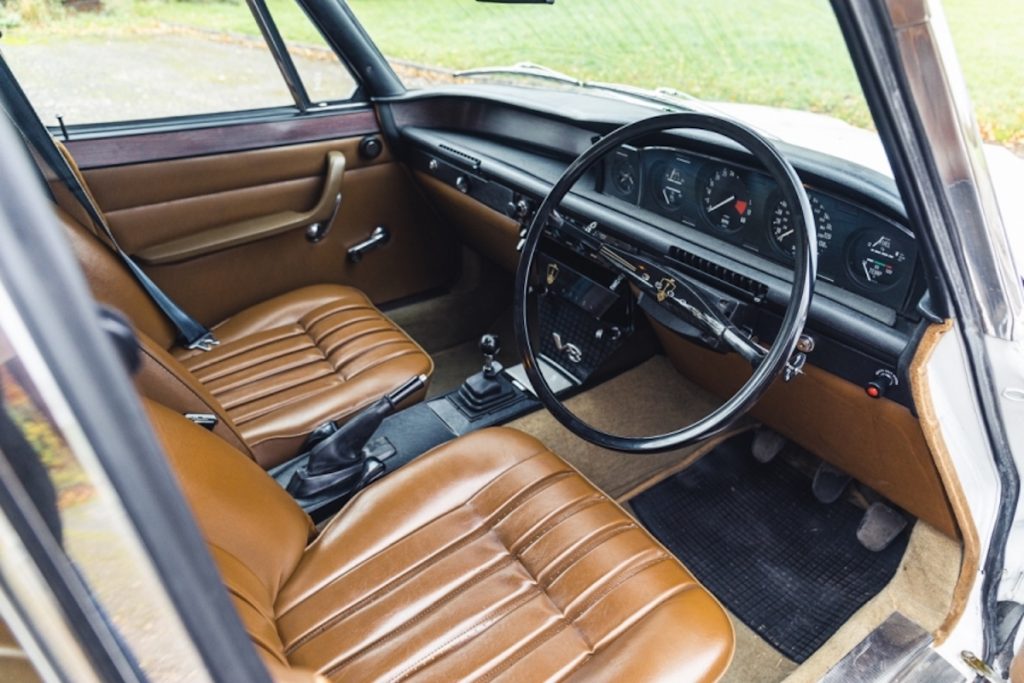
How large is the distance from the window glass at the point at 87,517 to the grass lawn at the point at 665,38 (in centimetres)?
100

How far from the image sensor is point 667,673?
100 centimetres

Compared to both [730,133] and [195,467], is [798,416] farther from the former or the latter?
[195,467]

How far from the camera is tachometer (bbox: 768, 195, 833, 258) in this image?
1306 mm

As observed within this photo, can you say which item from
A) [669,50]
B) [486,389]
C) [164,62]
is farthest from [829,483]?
[164,62]

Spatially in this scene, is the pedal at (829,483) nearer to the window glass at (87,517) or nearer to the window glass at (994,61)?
the window glass at (994,61)

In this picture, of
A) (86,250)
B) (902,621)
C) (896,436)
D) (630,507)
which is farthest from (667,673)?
(86,250)

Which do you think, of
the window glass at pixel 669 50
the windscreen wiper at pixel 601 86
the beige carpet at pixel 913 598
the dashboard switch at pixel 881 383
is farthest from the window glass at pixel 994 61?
the beige carpet at pixel 913 598

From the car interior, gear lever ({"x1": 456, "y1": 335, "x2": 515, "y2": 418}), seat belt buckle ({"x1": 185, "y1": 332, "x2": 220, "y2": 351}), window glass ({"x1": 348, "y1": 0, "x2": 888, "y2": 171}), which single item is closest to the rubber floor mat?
the car interior

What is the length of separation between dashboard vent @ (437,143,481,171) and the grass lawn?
0.31 metres

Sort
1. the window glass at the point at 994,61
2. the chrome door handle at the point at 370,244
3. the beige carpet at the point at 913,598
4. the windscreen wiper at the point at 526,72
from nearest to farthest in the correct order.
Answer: the window glass at the point at 994,61
the beige carpet at the point at 913,598
the windscreen wiper at the point at 526,72
the chrome door handle at the point at 370,244

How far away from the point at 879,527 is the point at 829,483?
5.9 inches

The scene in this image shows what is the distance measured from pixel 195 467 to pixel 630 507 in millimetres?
1147

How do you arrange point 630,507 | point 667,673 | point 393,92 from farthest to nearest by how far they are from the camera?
point 393,92
point 630,507
point 667,673

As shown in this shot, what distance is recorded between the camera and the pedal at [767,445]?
189 centimetres
